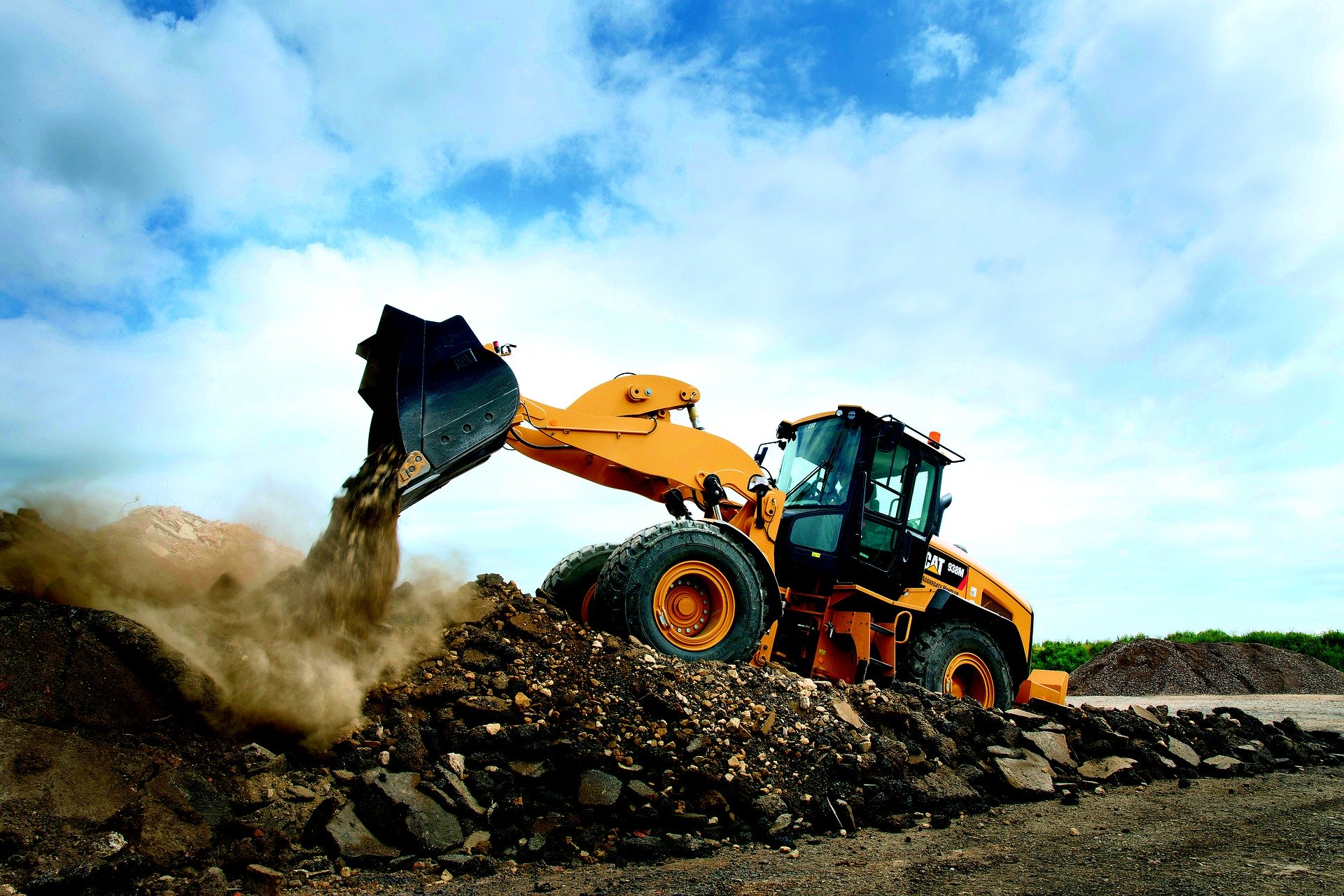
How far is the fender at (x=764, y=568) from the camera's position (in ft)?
24.8

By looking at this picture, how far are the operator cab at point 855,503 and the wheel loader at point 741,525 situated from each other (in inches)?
0.6

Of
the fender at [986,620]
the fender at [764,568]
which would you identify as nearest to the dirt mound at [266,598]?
the fender at [764,568]

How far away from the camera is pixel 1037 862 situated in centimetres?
504

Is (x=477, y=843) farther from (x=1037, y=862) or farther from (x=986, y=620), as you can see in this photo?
(x=986, y=620)

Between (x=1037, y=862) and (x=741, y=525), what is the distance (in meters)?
3.92

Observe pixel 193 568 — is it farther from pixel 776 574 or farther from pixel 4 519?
pixel 776 574

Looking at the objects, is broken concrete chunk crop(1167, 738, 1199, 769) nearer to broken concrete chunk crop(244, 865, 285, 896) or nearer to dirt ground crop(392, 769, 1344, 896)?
dirt ground crop(392, 769, 1344, 896)

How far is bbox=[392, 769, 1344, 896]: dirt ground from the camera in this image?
4.48m

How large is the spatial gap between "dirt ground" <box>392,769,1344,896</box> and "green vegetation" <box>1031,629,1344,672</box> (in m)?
19.4

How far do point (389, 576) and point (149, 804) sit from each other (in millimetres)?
2171

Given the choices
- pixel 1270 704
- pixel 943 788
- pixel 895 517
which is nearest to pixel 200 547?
pixel 943 788

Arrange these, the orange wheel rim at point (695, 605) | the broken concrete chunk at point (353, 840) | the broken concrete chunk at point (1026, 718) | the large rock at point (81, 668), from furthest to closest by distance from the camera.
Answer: the broken concrete chunk at point (1026, 718), the orange wheel rim at point (695, 605), the large rock at point (81, 668), the broken concrete chunk at point (353, 840)

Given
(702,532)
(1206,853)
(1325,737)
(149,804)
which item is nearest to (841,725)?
(702,532)

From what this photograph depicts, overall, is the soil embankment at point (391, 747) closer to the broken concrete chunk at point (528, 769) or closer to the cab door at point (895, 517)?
the broken concrete chunk at point (528, 769)
